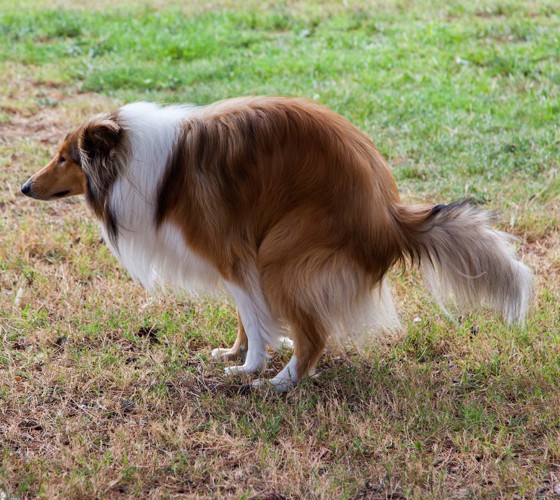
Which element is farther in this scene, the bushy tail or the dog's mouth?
the dog's mouth

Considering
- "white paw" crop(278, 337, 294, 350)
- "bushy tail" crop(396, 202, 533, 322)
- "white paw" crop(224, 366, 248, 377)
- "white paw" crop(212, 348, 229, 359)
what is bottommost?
"white paw" crop(212, 348, 229, 359)

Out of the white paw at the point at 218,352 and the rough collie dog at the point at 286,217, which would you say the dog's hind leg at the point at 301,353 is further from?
the white paw at the point at 218,352

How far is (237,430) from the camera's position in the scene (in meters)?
3.75

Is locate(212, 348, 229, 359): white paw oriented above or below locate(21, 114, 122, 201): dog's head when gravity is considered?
below

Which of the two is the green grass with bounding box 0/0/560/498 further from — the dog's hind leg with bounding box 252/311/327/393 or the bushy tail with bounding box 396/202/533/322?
the bushy tail with bounding box 396/202/533/322

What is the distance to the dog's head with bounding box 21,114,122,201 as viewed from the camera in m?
4.04

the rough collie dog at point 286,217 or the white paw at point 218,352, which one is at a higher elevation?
the rough collie dog at point 286,217

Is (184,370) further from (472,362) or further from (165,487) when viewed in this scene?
(472,362)

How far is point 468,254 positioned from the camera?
12.7 feet

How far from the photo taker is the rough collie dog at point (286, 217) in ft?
12.7

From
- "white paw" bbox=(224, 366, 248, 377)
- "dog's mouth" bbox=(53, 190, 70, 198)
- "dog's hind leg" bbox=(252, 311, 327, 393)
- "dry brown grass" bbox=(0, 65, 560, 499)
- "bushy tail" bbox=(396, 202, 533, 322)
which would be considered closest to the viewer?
"dry brown grass" bbox=(0, 65, 560, 499)

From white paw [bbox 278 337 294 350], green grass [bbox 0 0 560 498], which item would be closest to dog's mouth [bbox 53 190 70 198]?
green grass [bbox 0 0 560 498]

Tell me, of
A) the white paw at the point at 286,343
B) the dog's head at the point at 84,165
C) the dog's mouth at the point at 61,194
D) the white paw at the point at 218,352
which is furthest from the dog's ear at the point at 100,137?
the white paw at the point at 286,343

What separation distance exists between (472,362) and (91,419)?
197cm
